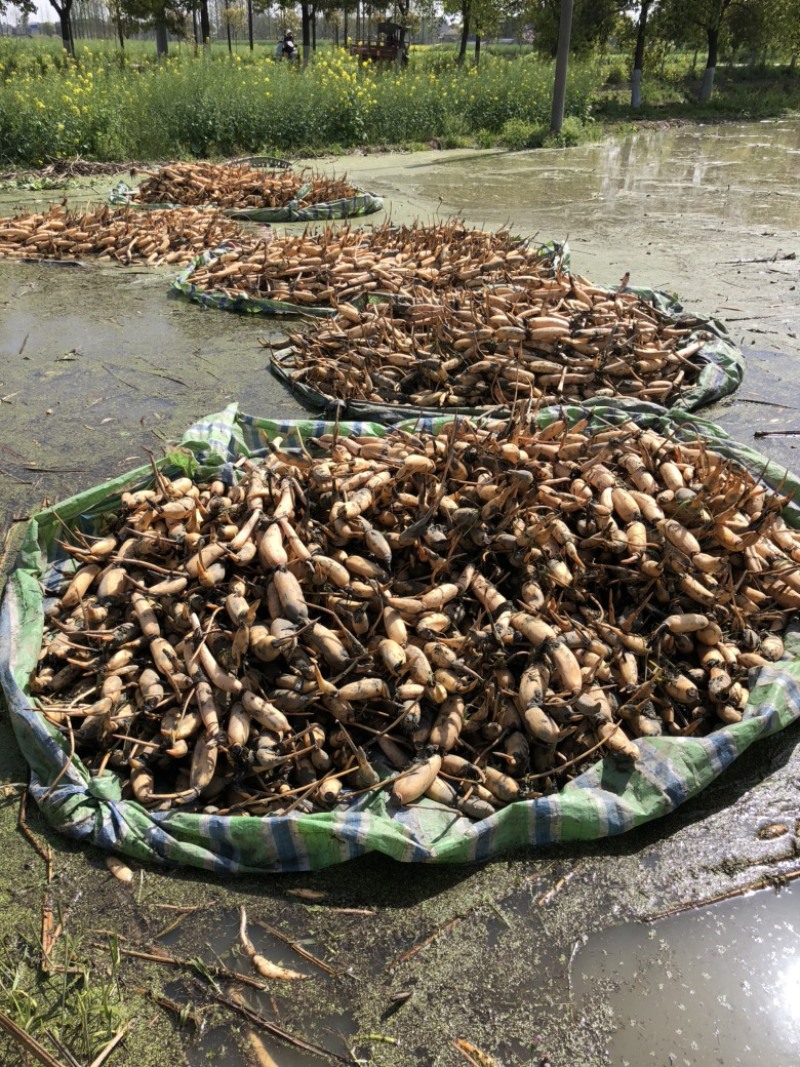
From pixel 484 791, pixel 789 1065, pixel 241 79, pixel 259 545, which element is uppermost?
pixel 241 79

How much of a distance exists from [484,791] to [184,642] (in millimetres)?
1194

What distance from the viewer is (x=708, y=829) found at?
8.49 ft

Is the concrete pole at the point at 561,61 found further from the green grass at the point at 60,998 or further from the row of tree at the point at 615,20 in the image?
the green grass at the point at 60,998

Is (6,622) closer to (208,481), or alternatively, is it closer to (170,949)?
(208,481)

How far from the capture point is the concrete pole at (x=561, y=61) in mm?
16016

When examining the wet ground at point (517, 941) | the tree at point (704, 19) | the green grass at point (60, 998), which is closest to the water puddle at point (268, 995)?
the wet ground at point (517, 941)

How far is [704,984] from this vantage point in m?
2.16

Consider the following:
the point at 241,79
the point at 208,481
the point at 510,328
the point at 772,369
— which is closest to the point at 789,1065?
the point at 208,481

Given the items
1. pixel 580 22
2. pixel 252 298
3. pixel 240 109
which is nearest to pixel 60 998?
pixel 252 298

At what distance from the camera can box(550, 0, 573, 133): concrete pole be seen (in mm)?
16016

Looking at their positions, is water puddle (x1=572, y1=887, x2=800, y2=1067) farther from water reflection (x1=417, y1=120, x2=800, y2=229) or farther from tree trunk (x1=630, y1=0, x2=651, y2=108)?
tree trunk (x1=630, y1=0, x2=651, y2=108)

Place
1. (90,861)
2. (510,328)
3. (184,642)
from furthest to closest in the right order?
(510,328) < (184,642) < (90,861)

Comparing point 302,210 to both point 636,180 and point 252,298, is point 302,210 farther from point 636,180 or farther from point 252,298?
point 636,180

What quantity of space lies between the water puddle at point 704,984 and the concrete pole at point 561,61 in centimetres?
1796
